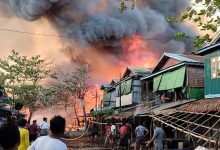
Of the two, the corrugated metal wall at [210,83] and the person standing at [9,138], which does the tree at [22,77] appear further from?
the person standing at [9,138]

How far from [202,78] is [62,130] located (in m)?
19.5

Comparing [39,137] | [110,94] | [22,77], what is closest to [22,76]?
[22,77]

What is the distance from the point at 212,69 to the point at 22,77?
802 inches

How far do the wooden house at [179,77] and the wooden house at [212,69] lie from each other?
1.71 metres

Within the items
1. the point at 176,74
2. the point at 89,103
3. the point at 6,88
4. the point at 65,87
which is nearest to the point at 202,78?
the point at 176,74

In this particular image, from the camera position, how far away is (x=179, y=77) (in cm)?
2359

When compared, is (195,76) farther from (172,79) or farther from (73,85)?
(73,85)

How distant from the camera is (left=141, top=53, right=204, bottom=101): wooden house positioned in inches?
896

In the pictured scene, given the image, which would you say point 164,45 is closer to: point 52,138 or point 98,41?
point 98,41

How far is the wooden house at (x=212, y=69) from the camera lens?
1994 cm

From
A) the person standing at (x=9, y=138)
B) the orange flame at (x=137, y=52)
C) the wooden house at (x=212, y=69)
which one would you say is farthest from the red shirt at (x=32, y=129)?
the orange flame at (x=137, y=52)

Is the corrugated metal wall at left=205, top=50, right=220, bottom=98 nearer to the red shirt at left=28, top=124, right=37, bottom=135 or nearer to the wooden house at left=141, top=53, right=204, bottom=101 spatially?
the wooden house at left=141, top=53, right=204, bottom=101

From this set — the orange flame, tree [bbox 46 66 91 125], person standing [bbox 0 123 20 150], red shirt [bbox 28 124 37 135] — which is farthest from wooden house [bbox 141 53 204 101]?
the orange flame

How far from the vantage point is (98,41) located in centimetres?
5147
